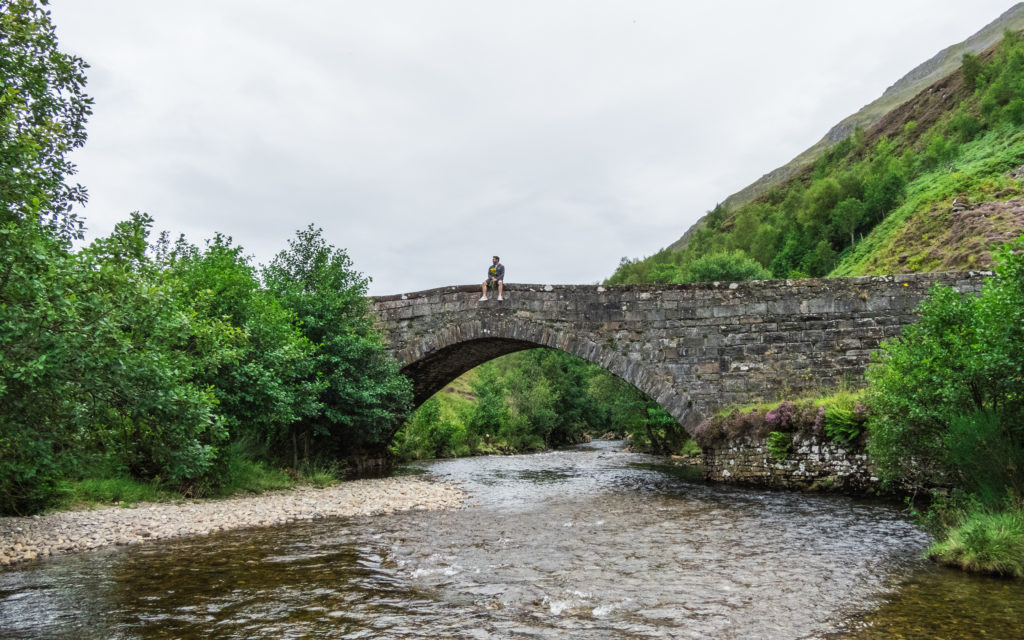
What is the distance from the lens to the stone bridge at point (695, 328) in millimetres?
14641

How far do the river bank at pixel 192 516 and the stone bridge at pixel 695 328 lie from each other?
463 centimetres

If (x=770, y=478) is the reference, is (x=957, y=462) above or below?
above

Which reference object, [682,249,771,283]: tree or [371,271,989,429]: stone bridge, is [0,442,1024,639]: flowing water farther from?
[682,249,771,283]: tree

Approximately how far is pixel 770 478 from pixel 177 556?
37.6 ft

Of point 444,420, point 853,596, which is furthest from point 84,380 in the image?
point 444,420

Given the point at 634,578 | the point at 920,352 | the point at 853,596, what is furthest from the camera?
the point at 920,352

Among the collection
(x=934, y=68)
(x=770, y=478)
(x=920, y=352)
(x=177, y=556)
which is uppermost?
(x=934, y=68)

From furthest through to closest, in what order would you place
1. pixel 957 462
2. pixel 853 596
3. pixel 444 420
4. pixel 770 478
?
pixel 444 420 → pixel 770 478 → pixel 957 462 → pixel 853 596

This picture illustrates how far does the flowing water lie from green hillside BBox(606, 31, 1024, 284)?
74.2 ft

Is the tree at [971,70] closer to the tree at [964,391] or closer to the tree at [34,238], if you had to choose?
the tree at [964,391]

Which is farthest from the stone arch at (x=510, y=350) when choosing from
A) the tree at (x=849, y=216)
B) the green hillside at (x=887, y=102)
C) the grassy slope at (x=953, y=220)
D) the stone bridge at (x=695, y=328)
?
the green hillside at (x=887, y=102)

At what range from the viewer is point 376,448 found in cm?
1916

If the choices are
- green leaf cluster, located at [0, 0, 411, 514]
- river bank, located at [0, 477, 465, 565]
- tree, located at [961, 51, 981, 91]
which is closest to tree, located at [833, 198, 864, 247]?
tree, located at [961, 51, 981, 91]

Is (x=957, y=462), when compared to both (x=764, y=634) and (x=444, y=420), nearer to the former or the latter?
(x=764, y=634)
